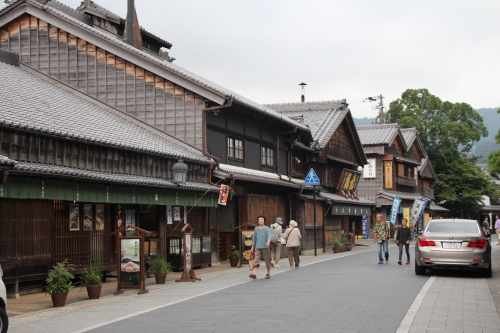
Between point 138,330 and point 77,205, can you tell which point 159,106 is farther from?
point 138,330

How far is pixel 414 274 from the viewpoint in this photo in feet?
67.1

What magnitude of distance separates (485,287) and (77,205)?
35.7 feet

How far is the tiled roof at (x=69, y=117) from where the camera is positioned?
17.1m

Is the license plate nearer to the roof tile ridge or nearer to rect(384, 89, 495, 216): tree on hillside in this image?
the roof tile ridge

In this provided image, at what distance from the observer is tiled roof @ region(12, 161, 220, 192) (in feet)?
48.4

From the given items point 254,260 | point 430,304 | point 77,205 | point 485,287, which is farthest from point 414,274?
point 77,205

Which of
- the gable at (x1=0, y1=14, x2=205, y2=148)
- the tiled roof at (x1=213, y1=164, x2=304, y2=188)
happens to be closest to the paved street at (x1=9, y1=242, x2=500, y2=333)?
the tiled roof at (x1=213, y1=164, x2=304, y2=188)

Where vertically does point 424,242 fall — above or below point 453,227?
below

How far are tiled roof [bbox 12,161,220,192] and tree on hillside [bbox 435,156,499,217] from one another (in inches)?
1923

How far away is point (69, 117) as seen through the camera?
65.0 ft

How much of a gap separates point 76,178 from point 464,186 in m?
57.7

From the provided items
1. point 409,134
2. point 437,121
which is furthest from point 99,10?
point 437,121

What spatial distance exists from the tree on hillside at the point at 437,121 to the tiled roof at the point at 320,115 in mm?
26124

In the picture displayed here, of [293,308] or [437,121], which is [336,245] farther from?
[437,121]
